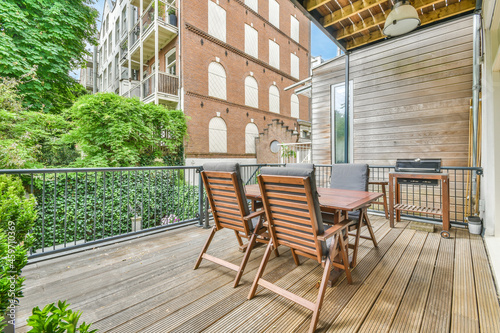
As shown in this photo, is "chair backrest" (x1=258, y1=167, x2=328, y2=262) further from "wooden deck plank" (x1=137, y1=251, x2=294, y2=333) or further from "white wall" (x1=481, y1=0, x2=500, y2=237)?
"white wall" (x1=481, y1=0, x2=500, y2=237)

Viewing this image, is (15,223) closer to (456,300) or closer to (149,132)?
(456,300)

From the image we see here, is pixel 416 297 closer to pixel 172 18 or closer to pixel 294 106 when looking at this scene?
pixel 172 18

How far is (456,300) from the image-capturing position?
1.67 meters

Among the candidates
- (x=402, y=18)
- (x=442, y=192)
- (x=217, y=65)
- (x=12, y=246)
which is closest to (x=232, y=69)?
(x=217, y=65)

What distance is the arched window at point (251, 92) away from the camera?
A: 39.3ft

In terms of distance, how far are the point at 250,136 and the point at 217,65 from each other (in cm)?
382

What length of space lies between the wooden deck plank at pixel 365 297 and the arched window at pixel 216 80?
9.62 metres

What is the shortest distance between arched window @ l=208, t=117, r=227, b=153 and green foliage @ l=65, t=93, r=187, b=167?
339 cm

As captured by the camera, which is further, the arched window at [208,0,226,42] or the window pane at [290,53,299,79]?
the window pane at [290,53,299,79]

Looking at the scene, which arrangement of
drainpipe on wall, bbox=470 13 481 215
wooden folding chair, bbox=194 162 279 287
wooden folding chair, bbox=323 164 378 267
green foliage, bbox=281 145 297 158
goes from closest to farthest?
wooden folding chair, bbox=194 162 279 287
wooden folding chair, bbox=323 164 378 267
drainpipe on wall, bbox=470 13 481 215
green foliage, bbox=281 145 297 158

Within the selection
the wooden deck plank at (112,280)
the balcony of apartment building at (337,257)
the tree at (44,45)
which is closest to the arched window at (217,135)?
the tree at (44,45)

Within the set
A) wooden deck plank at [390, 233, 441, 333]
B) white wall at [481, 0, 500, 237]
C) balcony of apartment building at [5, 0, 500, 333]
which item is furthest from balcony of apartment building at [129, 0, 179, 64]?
wooden deck plank at [390, 233, 441, 333]

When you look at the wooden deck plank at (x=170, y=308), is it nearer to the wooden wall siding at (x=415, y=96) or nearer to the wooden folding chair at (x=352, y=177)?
the wooden folding chair at (x=352, y=177)

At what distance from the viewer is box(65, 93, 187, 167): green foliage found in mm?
5918
